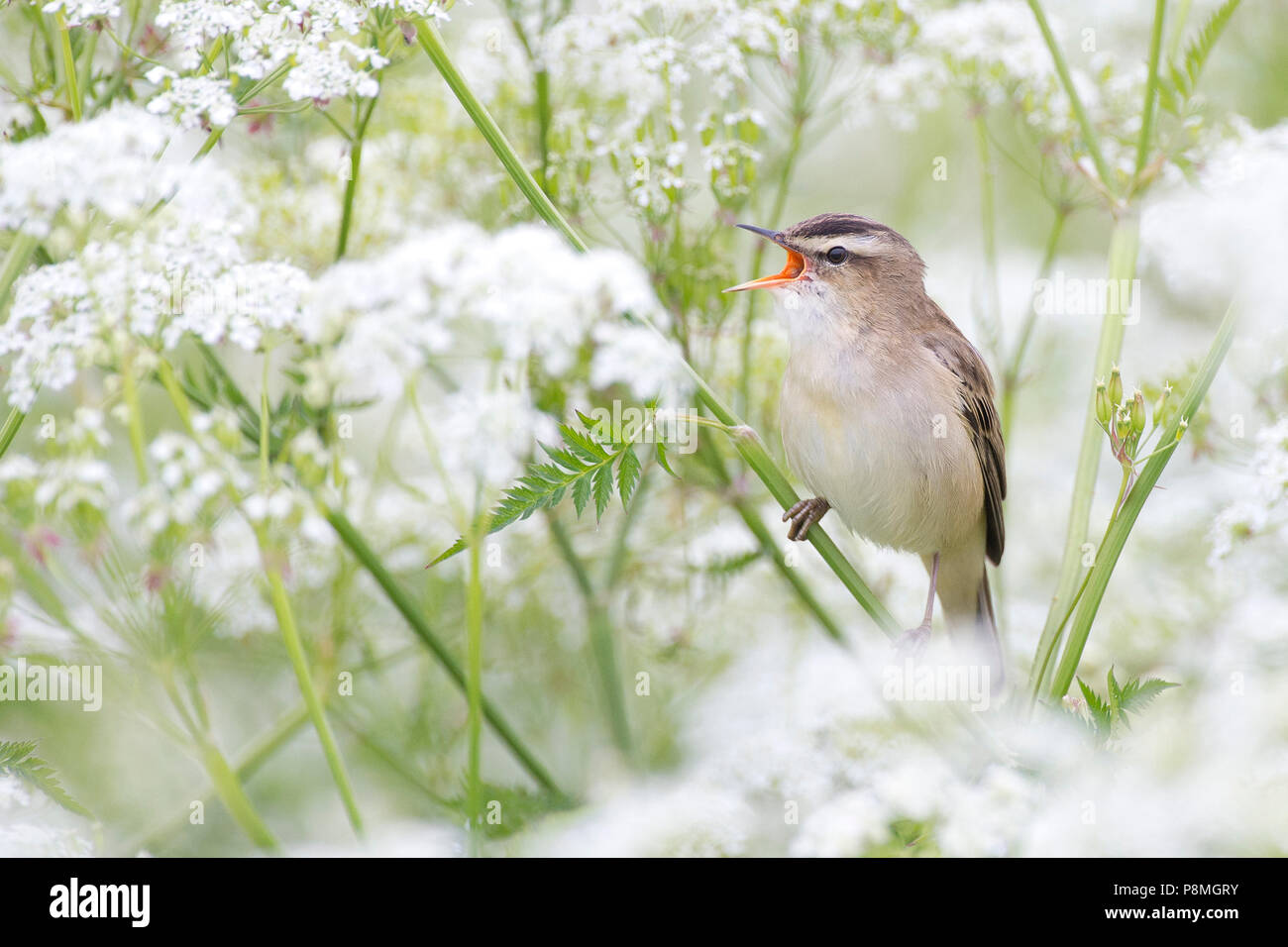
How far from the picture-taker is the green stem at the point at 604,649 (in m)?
2.80

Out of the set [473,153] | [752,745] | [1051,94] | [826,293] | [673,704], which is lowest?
[673,704]

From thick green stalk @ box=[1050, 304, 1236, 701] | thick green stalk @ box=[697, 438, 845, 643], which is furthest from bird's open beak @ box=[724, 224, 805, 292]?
thick green stalk @ box=[1050, 304, 1236, 701]

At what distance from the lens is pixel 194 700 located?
162 cm

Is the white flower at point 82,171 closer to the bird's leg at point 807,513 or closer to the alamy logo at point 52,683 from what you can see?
the alamy logo at point 52,683

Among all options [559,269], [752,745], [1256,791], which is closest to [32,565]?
[559,269]

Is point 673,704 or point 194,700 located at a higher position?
point 194,700

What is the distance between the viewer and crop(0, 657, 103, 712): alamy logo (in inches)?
90.1

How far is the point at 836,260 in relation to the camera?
275 centimetres

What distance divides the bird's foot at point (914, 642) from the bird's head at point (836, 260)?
2.66 ft

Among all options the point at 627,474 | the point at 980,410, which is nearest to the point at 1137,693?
the point at 627,474

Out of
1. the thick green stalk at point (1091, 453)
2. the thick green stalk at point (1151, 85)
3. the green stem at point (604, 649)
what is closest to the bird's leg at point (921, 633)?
the thick green stalk at point (1091, 453)
